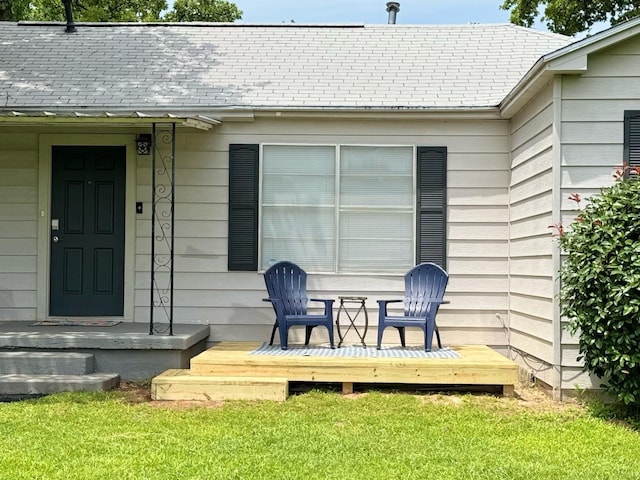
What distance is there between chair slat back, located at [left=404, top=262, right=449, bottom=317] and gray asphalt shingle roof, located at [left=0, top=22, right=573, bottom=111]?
158 centimetres

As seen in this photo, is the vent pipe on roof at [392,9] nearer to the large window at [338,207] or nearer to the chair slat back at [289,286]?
the large window at [338,207]

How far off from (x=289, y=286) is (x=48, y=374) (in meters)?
2.17

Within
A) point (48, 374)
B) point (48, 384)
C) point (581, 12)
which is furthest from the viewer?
point (581, 12)

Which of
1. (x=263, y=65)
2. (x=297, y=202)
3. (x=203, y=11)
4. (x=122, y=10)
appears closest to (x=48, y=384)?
(x=297, y=202)

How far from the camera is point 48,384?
5410 mm

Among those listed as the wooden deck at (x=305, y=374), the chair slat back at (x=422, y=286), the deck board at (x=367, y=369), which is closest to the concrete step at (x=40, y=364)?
the wooden deck at (x=305, y=374)

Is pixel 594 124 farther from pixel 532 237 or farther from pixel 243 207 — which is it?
pixel 243 207

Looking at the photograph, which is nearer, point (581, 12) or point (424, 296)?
point (424, 296)

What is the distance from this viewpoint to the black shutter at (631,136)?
17.3ft

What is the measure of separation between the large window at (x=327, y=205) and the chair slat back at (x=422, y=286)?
37 cm

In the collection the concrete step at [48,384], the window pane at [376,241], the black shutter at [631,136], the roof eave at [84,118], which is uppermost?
the roof eave at [84,118]

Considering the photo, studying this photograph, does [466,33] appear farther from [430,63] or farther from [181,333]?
[181,333]

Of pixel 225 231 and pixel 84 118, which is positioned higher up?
pixel 84 118

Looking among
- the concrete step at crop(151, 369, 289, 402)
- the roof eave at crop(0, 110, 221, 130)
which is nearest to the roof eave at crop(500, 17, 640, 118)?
the roof eave at crop(0, 110, 221, 130)
